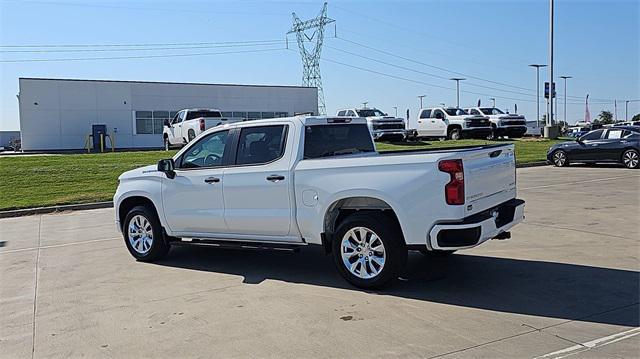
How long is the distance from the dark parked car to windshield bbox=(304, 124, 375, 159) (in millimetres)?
17690

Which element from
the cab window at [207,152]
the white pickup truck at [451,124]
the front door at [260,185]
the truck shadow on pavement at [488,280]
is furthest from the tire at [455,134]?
the front door at [260,185]

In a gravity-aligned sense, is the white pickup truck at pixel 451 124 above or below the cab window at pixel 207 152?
above

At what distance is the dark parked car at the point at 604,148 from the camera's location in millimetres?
22281

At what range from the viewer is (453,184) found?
19.5 ft

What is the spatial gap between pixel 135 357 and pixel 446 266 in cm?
411

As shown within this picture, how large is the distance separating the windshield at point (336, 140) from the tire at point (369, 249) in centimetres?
Answer: 111

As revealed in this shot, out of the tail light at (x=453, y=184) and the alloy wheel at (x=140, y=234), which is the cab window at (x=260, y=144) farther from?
the tail light at (x=453, y=184)

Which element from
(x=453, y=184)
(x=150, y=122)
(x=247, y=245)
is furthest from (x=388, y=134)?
(x=453, y=184)

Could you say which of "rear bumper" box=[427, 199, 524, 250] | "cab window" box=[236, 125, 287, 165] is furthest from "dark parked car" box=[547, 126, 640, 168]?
"cab window" box=[236, 125, 287, 165]

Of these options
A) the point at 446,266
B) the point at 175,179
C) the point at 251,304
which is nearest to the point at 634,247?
the point at 446,266

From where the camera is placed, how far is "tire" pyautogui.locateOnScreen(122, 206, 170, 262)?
27.6 ft

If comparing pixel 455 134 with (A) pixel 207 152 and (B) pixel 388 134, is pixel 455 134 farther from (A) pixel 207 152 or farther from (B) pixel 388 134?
(A) pixel 207 152

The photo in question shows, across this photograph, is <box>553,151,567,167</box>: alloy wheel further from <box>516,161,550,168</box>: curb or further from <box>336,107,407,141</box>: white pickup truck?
<box>336,107,407,141</box>: white pickup truck

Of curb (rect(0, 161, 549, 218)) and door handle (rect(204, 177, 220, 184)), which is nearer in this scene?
door handle (rect(204, 177, 220, 184))
